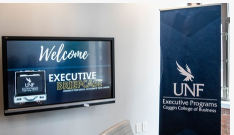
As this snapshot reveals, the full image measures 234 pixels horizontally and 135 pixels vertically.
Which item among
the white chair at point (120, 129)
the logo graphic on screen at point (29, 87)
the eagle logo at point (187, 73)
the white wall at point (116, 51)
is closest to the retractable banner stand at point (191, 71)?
the eagle logo at point (187, 73)

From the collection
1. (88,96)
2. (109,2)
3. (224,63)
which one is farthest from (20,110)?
(224,63)

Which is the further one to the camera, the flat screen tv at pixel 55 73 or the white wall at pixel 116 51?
the white wall at pixel 116 51

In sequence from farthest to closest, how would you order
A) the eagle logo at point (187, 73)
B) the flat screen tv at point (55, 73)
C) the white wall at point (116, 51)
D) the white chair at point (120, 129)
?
the eagle logo at point (187, 73) < the white wall at point (116, 51) < the flat screen tv at point (55, 73) < the white chair at point (120, 129)

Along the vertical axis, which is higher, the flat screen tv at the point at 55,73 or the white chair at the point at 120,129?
the flat screen tv at the point at 55,73

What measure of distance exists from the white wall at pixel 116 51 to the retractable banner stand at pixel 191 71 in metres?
0.60

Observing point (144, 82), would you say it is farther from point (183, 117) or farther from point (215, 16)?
point (215, 16)

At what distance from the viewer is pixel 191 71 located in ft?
8.27

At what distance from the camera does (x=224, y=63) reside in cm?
339

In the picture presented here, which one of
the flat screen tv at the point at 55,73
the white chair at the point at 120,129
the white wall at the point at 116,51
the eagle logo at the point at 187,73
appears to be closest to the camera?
the white chair at the point at 120,129

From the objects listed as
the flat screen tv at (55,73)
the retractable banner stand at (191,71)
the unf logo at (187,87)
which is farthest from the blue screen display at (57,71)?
the unf logo at (187,87)

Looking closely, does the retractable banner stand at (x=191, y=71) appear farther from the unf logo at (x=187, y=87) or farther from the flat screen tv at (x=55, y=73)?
the flat screen tv at (x=55, y=73)

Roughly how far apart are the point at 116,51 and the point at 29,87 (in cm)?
119

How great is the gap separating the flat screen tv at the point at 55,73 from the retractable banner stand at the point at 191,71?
2.14 feet

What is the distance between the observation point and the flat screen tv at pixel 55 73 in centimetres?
224
